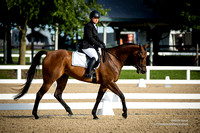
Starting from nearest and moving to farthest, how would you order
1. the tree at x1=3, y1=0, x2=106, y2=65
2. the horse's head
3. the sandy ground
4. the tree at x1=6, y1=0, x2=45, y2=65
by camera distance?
1. the sandy ground
2. the horse's head
3. the tree at x1=6, y1=0, x2=45, y2=65
4. the tree at x1=3, y1=0, x2=106, y2=65

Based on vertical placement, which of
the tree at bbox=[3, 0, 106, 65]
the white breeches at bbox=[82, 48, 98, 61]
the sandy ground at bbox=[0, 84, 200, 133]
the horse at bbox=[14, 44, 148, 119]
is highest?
the tree at bbox=[3, 0, 106, 65]

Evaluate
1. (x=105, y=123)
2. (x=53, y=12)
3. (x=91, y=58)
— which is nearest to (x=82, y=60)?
(x=91, y=58)

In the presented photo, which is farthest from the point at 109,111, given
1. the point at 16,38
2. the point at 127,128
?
the point at 16,38

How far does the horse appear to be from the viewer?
6629mm

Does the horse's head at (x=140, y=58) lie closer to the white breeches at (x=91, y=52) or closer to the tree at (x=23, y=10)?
the white breeches at (x=91, y=52)

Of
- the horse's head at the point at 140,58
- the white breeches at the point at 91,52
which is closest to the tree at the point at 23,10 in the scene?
the white breeches at the point at 91,52

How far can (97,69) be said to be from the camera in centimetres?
Result: 679

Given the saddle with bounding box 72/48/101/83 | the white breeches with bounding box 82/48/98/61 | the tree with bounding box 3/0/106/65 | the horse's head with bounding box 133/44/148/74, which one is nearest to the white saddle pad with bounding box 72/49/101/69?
the saddle with bounding box 72/48/101/83

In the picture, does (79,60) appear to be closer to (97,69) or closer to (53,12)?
(97,69)

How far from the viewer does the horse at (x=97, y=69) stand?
6.63 metres

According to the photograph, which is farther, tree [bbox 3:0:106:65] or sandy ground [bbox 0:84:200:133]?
tree [bbox 3:0:106:65]

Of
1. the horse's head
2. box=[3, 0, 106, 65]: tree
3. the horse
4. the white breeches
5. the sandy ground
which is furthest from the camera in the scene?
box=[3, 0, 106, 65]: tree

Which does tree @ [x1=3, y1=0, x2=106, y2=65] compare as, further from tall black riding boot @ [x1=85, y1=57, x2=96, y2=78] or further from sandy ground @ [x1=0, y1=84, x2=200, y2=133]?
tall black riding boot @ [x1=85, y1=57, x2=96, y2=78]

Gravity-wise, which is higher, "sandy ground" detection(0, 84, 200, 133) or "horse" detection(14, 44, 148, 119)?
"horse" detection(14, 44, 148, 119)
